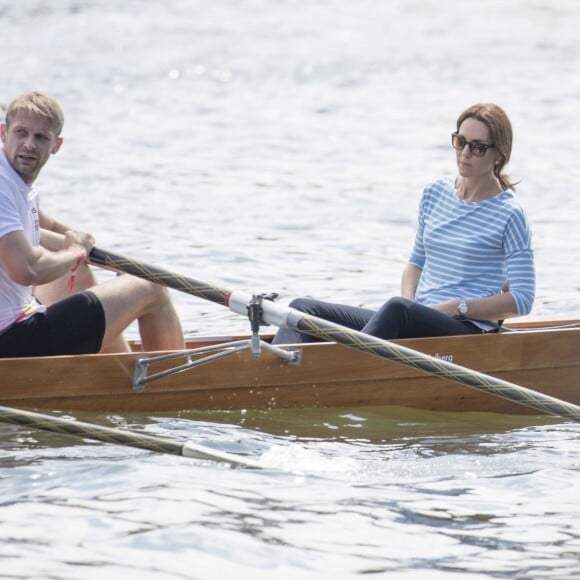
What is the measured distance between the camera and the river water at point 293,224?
217 inches

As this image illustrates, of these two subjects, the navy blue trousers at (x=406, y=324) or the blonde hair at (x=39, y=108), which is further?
the navy blue trousers at (x=406, y=324)

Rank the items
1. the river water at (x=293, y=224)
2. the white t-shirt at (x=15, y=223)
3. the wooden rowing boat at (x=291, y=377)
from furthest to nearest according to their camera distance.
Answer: the wooden rowing boat at (x=291, y=377) < the white t-shirt at (x=15, y=223) < the river water at (x=293, y=224)

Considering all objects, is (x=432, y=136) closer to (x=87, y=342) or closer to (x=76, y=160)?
(x=76, y=160)

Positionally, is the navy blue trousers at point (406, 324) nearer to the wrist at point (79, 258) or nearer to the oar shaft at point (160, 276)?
the oar shaft at point (160, 276)

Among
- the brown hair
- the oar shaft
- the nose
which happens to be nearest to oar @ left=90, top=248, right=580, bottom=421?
the oar shaft

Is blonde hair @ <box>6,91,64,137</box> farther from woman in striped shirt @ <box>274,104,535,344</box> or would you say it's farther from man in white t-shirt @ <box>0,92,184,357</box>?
woman in striped shirt @ <box>274,104,535,344</box>

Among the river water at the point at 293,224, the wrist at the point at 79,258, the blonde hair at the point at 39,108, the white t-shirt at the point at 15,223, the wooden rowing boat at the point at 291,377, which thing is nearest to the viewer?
the river water at the point at 293,224

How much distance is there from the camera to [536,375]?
24.3 ft

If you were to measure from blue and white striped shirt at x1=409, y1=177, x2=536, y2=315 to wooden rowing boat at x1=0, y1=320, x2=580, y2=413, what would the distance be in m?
0.30

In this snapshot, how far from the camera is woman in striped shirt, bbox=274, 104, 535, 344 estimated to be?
701 centimetres

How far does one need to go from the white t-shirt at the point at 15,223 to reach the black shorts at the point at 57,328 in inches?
2.5

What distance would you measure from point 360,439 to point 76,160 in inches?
445

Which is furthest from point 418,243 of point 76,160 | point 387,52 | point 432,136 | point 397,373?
point 387,52

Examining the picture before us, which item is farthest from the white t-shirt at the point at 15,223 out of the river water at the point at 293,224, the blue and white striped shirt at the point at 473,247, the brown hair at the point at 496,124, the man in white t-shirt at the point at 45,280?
the brown hair at the point at 496,124
